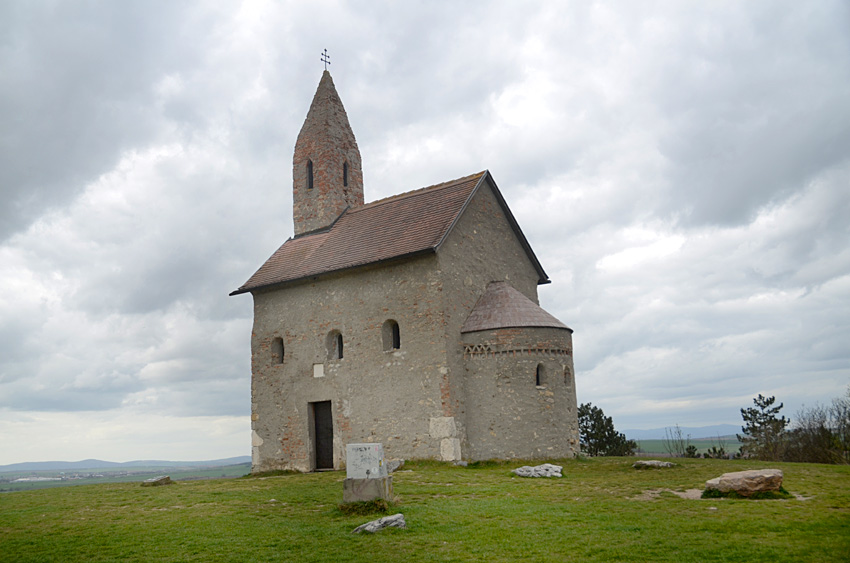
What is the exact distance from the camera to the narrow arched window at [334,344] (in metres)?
26.0

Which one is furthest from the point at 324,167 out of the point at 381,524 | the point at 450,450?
the point at 381,524

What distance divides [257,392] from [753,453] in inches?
1008

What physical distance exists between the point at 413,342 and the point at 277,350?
7.35m

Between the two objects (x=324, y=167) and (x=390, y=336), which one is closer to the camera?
(x=390, y=336)

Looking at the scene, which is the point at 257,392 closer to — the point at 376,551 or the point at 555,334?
the point at 555,334

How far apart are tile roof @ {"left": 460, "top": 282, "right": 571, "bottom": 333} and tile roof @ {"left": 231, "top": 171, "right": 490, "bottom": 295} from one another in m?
3.26

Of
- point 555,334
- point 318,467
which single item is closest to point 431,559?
point 555,334

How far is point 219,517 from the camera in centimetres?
1427

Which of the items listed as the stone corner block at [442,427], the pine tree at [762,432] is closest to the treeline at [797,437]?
the pine tree at [762,432]

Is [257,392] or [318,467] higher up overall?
[257,392]

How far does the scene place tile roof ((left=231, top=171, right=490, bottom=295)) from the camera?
24781 mm

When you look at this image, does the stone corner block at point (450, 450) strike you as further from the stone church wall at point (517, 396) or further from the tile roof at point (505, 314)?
the tile roof at point (505, 314)

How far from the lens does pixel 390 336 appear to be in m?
24.9

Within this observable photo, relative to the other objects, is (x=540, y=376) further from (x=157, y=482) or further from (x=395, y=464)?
(x=157, y=482)
